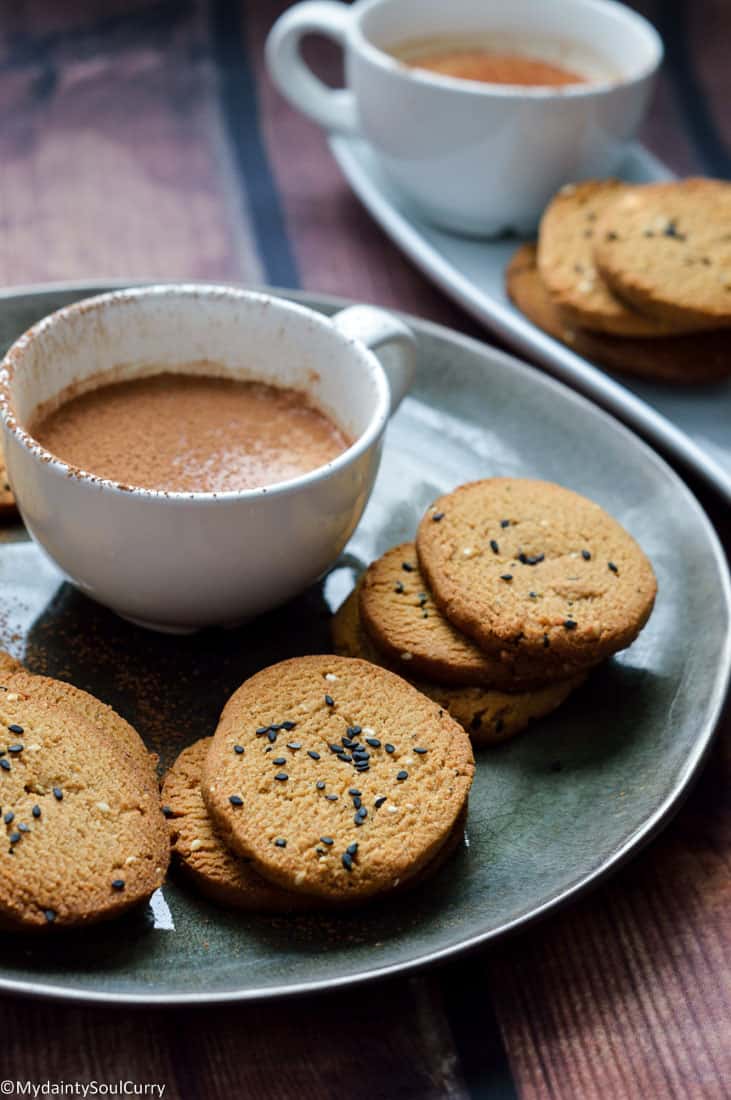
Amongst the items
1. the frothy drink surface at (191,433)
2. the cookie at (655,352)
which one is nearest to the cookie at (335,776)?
the frothy drink surface at (191,433)

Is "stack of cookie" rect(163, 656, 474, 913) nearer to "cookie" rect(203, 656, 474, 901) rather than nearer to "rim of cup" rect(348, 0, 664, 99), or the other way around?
"cookie" rect(203, 656, 474, 901)

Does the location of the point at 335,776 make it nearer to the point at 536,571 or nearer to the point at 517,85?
the point at 536,571

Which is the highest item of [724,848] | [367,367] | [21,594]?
[367,367]

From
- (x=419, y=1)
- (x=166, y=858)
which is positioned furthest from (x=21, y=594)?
(x=419, y=1)

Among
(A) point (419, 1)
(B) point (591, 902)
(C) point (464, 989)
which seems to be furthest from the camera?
(A) point (419, 1)

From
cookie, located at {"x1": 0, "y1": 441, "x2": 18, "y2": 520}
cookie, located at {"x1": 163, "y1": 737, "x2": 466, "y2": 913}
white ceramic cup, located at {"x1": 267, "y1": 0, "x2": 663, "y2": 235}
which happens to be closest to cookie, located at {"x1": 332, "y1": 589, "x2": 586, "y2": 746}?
cookie, located at {"x1": 163, "y1": 737, "x2": 466, "y2": 913}

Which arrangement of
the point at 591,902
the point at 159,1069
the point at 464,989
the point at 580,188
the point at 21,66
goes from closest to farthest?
the point at 159,1069, the point at 464,989, the point at 591,902, the point at 580,188, the point at 21,66

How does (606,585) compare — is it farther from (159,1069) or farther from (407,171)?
(407,171)
